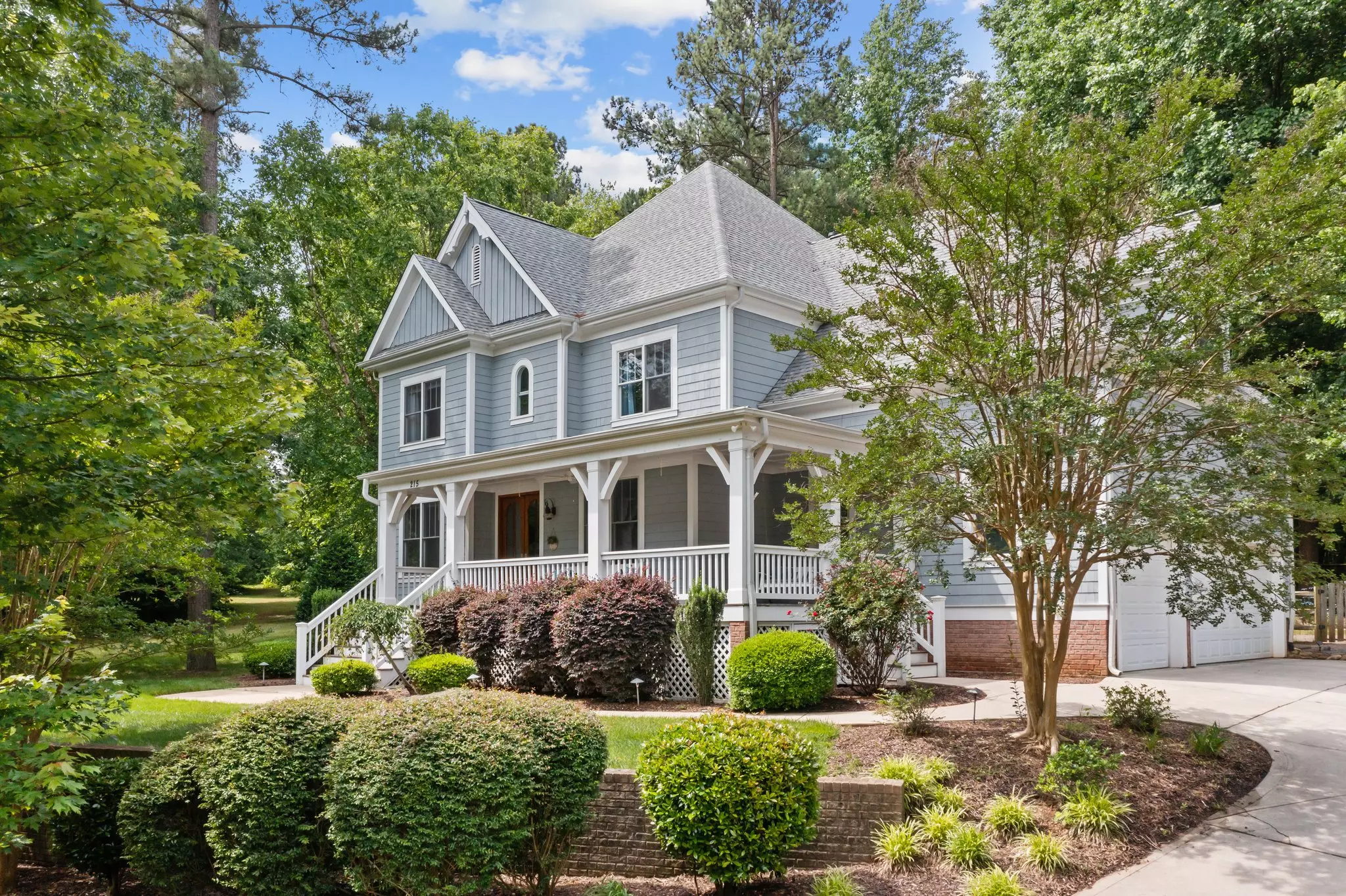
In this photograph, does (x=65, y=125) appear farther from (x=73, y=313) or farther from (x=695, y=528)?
(x=695, y=528)

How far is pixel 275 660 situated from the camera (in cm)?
1956

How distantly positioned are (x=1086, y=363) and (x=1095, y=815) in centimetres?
393

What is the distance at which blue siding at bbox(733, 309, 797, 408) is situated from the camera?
17.3m

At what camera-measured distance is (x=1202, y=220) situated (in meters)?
7.84

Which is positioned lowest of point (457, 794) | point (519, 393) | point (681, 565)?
point (457, 794)

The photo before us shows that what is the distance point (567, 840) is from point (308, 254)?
983 inches

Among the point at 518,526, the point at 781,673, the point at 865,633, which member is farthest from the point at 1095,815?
the point at 518,526

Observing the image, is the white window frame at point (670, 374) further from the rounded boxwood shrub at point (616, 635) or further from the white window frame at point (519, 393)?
the rounded boxwood shrub at point (616, 635)

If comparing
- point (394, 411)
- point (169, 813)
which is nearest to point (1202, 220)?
point (169, 813)

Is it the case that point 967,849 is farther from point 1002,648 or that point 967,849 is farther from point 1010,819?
point 1002,648

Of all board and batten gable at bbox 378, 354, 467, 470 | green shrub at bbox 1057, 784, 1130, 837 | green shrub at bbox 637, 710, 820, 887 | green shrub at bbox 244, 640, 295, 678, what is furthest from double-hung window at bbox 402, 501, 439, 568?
green shrub at bbox 1057, 784, 1130, 837

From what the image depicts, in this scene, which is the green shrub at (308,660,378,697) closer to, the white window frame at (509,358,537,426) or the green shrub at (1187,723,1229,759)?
the white window frame at (509,358,537,426)

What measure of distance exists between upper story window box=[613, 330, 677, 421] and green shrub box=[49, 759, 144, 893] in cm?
1154

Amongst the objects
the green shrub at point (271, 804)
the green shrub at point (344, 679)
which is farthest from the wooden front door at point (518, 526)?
the green shrub at point (271, 804)
